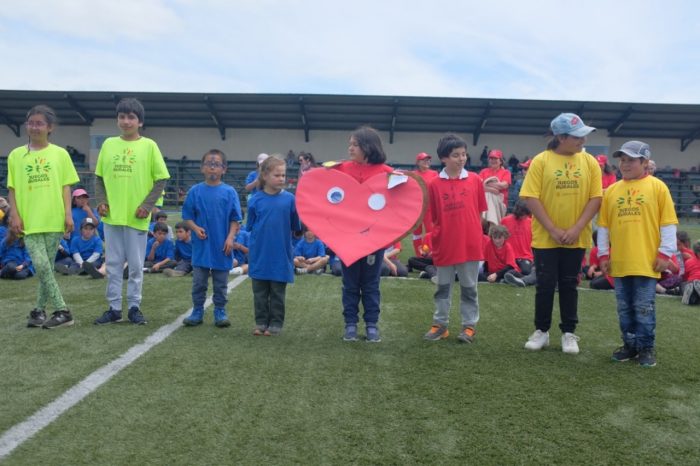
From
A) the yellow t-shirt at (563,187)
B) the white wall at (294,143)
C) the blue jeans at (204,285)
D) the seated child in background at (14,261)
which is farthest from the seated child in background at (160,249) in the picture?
the white wall at (294,143)

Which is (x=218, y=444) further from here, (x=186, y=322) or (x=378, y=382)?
(x=186, y=322)

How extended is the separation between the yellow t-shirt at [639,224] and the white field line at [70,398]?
3605 millimetres

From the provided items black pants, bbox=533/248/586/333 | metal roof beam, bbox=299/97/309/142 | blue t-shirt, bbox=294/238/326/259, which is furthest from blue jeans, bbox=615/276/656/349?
metal roof beam, bbox=299/97/309/142

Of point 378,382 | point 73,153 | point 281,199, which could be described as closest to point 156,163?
point 281,199

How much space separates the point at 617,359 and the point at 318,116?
80.8ft

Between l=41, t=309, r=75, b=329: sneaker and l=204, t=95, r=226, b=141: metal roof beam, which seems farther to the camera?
l=204, t=95, r=226, b=141: metal roof beam

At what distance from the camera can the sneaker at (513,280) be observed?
27.5 ft

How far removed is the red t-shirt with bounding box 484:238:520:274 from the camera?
29.0ft

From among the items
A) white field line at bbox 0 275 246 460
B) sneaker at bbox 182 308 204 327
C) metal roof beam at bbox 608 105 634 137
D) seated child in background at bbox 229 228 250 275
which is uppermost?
metal roof beam at bbox 608 105 634 137

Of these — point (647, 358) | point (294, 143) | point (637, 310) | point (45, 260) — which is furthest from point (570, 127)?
point (294, 143)

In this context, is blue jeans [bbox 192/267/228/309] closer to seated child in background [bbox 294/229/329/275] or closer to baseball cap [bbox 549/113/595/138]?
baseball cap [bbox 549/113/595/138]

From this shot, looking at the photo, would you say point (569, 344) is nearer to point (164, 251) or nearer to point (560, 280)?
point (560, 280)

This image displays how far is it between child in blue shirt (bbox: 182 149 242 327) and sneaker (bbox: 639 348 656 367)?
3.40m

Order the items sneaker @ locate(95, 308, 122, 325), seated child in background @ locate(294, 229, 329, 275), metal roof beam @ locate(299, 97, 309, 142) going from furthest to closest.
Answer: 1. metal roof beam @ locate(299, 97, 309, 142)
2. seated child in background @ locate(294, 229, 329, 275)
3. sneaker @ locate(95, 308, 122, 325)
